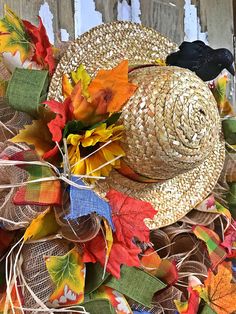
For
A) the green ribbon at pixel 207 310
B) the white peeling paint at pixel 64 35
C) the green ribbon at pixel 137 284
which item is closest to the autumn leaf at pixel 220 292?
the green ribbon at pixel 207 310

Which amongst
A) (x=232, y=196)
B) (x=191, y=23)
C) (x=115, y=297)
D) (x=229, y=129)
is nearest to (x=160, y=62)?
(x=229, y=129)

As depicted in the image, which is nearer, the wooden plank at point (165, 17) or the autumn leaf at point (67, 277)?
the autumn leaf at point (67, 277)

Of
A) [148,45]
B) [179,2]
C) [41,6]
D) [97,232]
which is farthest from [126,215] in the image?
[179,2]

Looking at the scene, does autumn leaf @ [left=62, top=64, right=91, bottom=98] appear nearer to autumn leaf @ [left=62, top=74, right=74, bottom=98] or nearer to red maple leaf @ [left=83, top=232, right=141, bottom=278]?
autumn leaf @ [left=62, top=74, right=74, bottom=98]

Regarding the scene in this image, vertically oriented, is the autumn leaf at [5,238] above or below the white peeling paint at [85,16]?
below

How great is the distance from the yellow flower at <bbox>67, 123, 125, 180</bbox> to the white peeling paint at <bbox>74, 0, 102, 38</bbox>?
474mm

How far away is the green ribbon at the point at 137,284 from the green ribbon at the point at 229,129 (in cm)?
36

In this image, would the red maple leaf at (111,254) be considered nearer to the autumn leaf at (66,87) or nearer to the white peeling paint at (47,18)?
the autumn leaf at (66,87)

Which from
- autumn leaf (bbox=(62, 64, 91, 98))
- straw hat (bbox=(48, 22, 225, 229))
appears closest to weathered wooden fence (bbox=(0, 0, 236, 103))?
straw hat (bbox=(48, 22, 225, 229))

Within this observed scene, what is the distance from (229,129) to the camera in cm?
127

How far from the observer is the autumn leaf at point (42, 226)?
0.88 metres

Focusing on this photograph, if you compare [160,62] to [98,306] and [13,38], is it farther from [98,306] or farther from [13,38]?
[98,306]

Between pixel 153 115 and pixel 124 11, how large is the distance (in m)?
0.59

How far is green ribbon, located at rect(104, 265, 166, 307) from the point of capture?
1010mm
